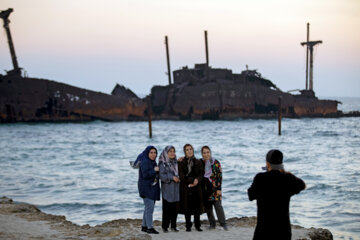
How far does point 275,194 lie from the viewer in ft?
11.6

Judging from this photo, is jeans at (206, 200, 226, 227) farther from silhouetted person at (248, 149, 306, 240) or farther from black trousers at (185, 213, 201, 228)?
silhouetted person at (248, 149, 306, 240)

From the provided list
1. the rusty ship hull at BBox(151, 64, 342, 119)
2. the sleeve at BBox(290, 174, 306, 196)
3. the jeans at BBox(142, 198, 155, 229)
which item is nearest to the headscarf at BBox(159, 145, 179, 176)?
the jeans at BBox(142, 198, 155, 229)

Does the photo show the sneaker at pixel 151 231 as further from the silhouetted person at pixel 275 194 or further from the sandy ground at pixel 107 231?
the silhouetted person at pixel 275 194

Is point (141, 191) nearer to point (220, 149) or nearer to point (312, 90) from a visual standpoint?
point (220, 149)

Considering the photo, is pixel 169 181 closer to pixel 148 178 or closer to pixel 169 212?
pixel 148 178

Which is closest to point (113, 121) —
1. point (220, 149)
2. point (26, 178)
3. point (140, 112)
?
point (140, 112)

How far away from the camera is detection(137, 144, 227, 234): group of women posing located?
5.25m

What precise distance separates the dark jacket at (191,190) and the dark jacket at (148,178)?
0.32 m

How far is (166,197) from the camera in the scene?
5371 mm

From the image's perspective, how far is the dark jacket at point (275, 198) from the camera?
11.6 ft

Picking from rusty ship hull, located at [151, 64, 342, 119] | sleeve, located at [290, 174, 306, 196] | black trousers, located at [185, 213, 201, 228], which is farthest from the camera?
rusty ship hull, located at [151, 64, 342, 119]

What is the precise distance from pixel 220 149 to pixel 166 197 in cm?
1877

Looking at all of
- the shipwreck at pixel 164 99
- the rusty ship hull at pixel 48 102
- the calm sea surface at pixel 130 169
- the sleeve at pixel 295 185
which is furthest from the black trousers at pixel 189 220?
the rusty ship hull at pixel 48 102

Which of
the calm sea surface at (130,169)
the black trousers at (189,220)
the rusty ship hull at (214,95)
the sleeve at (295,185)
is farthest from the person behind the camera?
the rusty ship hull at (214,95)
